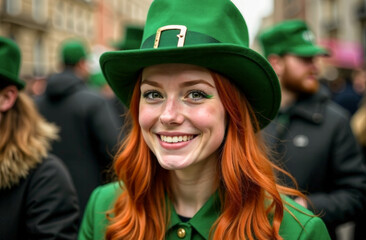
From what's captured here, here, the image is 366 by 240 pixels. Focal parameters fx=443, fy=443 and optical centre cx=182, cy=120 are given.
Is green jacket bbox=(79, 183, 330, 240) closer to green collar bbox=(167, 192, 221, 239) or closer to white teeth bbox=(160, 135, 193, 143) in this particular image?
green collar bbox=(167, 192, 221, 239)

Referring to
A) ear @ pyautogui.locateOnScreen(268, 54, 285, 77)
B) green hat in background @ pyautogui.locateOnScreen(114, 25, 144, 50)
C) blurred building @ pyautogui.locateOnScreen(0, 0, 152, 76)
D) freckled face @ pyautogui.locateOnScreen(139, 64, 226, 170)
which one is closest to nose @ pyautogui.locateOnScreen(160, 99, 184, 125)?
freckled face @ pyautogui.locateOnScreen(139, 64, 226, 170)

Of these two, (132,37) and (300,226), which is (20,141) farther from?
(132,37)

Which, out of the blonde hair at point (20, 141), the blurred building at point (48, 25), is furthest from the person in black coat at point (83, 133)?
the blurred building at point (48, 25)

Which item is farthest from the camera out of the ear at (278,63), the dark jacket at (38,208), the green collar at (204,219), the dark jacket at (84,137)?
the dark jacket at (84,137)

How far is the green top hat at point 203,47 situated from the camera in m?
1.71

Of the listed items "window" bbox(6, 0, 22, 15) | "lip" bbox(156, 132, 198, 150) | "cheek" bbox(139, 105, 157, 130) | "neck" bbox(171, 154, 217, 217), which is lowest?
"neck" bbox(171, 154, 217, 217)

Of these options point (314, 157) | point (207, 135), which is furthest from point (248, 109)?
point (314, 157)

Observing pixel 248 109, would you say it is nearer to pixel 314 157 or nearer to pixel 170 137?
pixel 170 137

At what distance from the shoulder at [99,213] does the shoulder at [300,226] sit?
82 centimetres

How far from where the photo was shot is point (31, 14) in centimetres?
2106

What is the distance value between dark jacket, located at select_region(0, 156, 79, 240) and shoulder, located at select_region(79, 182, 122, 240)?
0.17 meters

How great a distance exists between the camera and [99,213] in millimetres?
2139

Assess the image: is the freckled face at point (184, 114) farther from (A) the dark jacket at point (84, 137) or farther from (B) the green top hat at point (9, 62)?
(A) the dark jacket at point (84, 137)

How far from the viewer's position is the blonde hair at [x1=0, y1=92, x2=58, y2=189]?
7.56 feet
